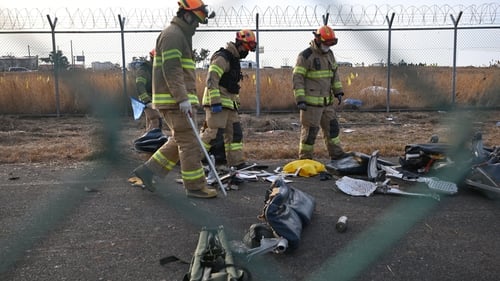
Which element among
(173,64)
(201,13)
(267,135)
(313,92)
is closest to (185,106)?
(173,64)

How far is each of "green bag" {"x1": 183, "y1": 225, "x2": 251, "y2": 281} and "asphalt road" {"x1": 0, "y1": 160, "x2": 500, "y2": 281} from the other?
0.21 meters

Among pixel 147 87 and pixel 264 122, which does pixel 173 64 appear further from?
pixel 264 122

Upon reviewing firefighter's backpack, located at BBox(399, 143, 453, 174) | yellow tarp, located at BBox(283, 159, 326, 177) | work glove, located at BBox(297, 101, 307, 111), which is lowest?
yellow tarp, located at BBox(283, 159, 326, 177)

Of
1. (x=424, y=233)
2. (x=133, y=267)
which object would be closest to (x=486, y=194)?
(x=424, y=233)

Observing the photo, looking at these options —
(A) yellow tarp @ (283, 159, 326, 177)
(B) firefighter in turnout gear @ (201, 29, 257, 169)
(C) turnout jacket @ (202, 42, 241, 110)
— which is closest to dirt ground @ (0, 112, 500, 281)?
(A) yellow tarp @ (283, 159, 326, 177)

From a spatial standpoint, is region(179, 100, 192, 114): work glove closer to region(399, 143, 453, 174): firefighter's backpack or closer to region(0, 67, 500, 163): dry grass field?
region(0, 67, 500, 163): dry grass field

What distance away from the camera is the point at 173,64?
3.93m

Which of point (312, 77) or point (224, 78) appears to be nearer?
point (224, 78)

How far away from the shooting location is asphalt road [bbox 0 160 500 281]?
2762 millimetres

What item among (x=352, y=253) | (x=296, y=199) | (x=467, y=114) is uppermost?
(x=467, y=114)

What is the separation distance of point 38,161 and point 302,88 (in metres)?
3.49

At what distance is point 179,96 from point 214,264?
192cm

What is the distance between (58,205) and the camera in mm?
3928

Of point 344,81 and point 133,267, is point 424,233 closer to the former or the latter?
point 133,267
